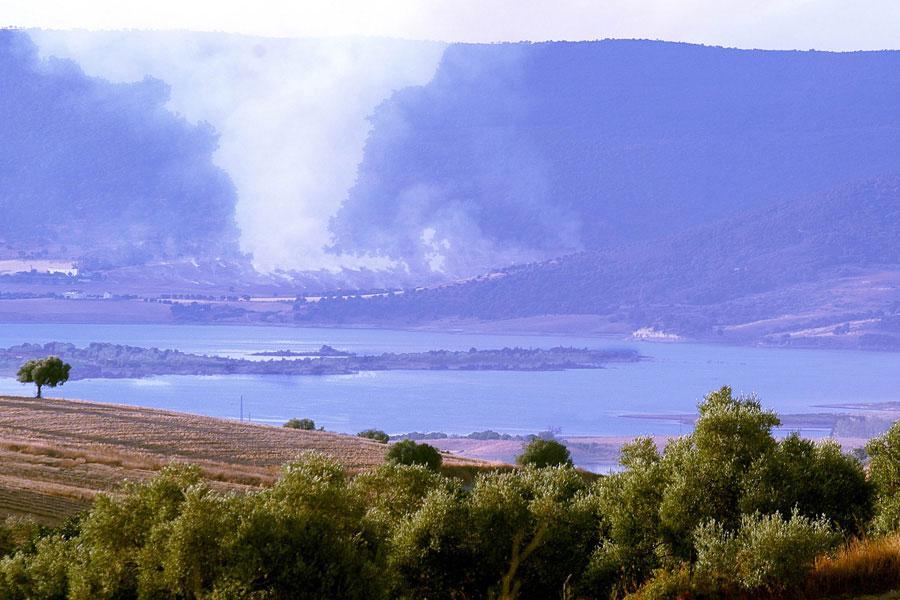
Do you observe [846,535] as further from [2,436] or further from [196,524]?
[2,436]

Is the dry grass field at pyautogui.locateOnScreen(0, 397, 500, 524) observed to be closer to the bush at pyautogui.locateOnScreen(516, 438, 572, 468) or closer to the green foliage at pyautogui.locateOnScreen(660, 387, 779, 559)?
the bush at pyautogui.locateOnScreen(516, 438, 572, 468)

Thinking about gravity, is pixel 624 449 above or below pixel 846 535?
above

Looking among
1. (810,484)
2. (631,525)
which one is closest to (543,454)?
(631,525)

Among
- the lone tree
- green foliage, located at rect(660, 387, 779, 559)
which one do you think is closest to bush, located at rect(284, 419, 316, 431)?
the lone tree

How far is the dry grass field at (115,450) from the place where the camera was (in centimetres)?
4162

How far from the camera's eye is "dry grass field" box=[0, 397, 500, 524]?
4162 cm

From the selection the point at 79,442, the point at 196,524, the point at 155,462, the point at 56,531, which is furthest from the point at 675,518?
the point at 79,442

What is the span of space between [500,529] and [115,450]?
1612 inches

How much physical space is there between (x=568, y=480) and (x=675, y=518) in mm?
7323

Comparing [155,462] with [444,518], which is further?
[155,462]

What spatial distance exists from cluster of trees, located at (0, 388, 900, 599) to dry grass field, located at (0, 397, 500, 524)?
8713 millimetres

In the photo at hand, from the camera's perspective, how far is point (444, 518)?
86.8 ft

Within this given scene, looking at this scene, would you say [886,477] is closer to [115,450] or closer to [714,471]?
[714,471]

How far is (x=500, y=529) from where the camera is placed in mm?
27250
